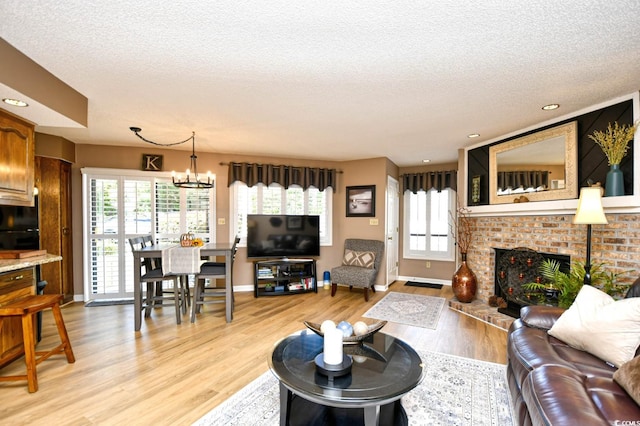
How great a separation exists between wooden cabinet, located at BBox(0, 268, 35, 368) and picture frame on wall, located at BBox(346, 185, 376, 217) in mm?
4350

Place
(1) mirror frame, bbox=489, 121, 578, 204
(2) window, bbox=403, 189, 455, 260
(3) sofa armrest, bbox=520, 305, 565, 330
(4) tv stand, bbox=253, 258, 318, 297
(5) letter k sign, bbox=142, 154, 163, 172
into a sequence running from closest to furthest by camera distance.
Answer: (3) sofa armrest, bbox=520, 305, 565, 330 < (1) mirror frame, bbox=489, 121, 578, 204 < (5) letter k sign, bbox=142, 154, 163, 172 < (4) tv stand, bbox=253, 258, 318, 297 < (2) window, bbox=403, 189, 455, 260

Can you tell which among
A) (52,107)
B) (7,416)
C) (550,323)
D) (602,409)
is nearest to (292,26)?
(52,107)

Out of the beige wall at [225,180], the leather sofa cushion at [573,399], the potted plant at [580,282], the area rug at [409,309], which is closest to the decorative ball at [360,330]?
the leather sofa cushion at [573,399]

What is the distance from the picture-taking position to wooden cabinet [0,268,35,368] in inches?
95.3

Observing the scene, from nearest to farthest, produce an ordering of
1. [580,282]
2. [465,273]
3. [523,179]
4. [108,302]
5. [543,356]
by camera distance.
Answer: [543,356], [580,282], [523,179], [465,273], [108,302]

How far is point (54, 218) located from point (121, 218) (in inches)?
31.0

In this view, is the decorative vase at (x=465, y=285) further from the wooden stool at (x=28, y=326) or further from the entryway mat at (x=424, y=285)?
the wooden stool at (x=28, y=326)

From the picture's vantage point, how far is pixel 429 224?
5871 millimetres

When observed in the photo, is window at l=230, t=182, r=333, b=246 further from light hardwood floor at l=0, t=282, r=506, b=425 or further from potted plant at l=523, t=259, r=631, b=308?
potted plant at l=523, t=259, r=631, b=308

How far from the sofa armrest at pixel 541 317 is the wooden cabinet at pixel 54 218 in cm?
562

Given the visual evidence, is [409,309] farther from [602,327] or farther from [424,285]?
[602,327]

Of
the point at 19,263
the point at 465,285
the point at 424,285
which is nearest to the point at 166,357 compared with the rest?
the point at 19,263

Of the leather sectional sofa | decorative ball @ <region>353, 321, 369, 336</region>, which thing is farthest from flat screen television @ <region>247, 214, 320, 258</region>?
the leather sectional sofa

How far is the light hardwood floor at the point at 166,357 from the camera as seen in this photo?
1993 mm
